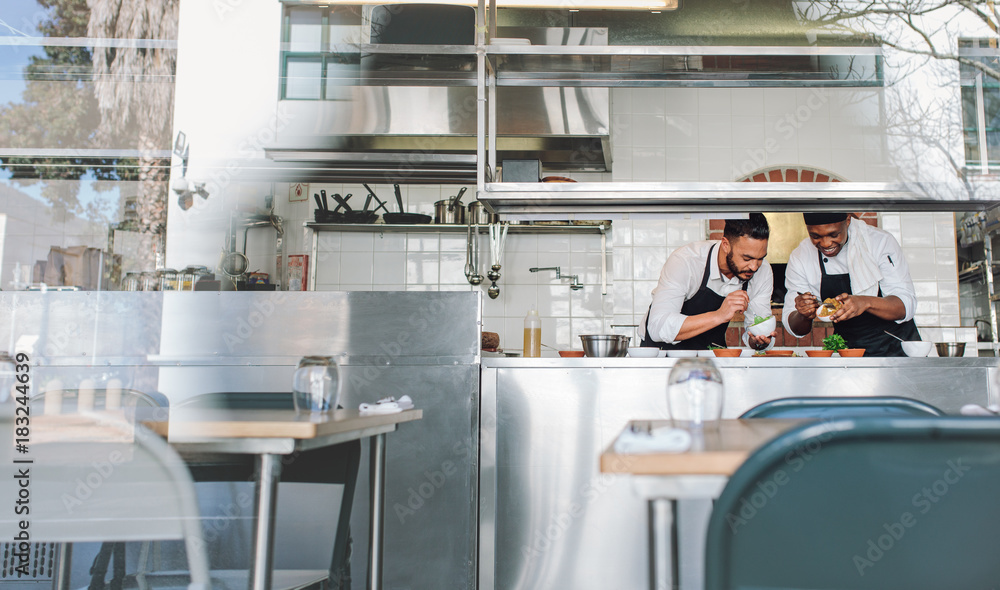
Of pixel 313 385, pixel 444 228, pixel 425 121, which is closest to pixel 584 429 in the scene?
pixel 313 385

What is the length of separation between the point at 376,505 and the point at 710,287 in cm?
202

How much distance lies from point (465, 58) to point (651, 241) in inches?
89.7

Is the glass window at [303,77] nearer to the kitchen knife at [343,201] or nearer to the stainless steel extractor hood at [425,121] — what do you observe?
the stainless steel extractor hood at [425,121]

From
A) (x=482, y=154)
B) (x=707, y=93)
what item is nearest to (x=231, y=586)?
(x=482, y=154)

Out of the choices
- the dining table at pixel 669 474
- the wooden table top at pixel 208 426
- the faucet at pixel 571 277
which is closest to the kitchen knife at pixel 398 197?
the faucet at pixel 571 277

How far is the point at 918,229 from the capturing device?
433 cm

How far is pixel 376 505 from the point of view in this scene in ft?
5.07

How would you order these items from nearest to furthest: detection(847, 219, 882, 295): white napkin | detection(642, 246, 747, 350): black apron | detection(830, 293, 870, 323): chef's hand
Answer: detection(830, 293, 870, 323): chef's hand, detection(847, 219, 882, 295): white napkin, detection(642, 246, 747, 350): black apron

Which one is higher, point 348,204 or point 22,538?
point 348,204

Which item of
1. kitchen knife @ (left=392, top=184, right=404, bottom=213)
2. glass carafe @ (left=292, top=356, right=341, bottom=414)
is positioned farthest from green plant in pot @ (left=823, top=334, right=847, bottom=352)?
kitchen knife @ (left=392, top=184, right=404, bottom=213)

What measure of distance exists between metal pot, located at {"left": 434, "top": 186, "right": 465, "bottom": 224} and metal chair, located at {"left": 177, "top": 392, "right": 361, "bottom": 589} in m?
2.59

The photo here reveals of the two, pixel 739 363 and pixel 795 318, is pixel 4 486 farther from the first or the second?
pixel 795 318

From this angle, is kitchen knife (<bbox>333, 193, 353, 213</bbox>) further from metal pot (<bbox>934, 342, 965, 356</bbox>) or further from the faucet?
metal pot (<bbox>934, 342, 965, 356</bbox>)

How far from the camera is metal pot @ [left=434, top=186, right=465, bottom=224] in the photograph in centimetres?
430
